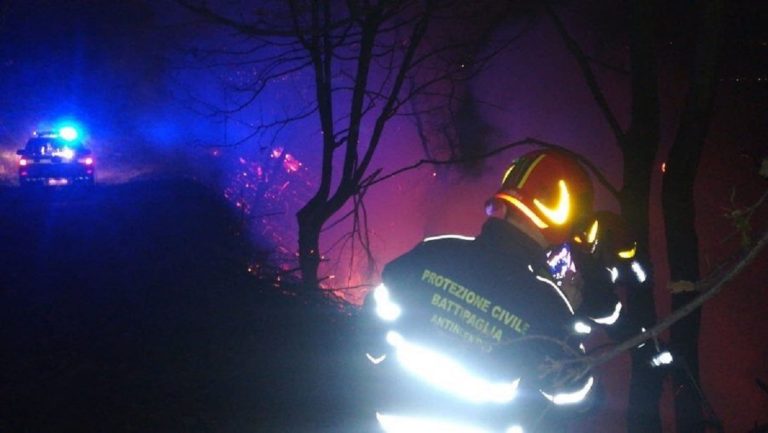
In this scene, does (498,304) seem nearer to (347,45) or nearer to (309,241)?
(309,241)

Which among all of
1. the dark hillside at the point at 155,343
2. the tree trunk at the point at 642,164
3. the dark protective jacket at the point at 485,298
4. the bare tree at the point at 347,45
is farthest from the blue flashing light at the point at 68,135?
the dark protective jacket at the point at 485,298

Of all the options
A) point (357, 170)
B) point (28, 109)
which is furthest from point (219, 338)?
point (28, 109)

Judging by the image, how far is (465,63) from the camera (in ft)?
24.5

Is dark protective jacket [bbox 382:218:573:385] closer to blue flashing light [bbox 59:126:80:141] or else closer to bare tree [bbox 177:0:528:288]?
bare tree [bbox 177:0:528:288]

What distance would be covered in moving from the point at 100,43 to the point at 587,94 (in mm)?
16998

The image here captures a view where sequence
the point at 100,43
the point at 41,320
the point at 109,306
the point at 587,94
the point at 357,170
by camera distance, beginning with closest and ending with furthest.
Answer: the point at 41,320 → the point at 109,306 → the point at 357,170 → the point at 587,94 → the point at 100,43

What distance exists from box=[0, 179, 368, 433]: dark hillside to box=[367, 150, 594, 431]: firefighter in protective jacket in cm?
165

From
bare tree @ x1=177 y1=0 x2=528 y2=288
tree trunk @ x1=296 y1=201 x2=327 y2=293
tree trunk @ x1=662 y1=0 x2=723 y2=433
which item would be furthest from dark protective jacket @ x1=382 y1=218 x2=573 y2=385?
tree trunk @ x1=296 y1=201 x2=327 y2=293

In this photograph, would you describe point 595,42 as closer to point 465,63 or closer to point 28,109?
point 465,63

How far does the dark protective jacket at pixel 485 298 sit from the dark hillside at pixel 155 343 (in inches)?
66.9

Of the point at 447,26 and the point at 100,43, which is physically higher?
the point at 100,43

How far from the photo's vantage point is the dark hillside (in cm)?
370

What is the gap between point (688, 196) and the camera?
155 inches

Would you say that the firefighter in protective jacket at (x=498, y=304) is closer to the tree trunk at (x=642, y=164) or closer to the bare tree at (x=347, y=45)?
the tree trunk at (x=642, y=164)
